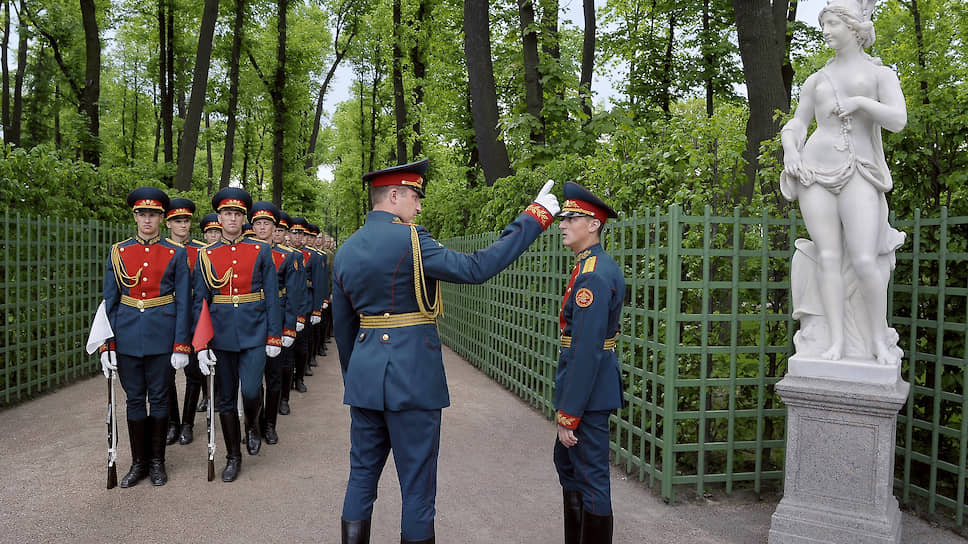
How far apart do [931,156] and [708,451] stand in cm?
278

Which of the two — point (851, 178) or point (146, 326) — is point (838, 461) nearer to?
point (851, 178)

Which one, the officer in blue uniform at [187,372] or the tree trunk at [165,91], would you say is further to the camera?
the tree trunk at [165,91]

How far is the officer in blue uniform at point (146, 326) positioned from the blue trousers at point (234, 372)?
0.39 meters

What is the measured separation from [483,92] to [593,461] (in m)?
9.83

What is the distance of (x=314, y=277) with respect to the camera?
10242 mm

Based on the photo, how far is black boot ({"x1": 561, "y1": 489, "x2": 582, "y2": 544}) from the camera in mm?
3795

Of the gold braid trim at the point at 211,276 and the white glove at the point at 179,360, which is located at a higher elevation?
the gold braid trim at the point at 211,276

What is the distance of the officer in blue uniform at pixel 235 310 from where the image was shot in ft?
18.5

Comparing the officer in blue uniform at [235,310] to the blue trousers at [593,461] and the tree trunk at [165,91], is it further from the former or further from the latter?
the tree trunk at [165,91]

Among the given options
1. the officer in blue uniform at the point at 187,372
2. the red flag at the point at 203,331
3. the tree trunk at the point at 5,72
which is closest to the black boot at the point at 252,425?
the officer in blue uniform at the point at 187,372

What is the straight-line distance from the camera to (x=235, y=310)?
18.7 feet

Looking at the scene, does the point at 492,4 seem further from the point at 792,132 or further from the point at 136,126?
the point at 136,126

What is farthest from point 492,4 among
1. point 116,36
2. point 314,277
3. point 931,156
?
point 116,36

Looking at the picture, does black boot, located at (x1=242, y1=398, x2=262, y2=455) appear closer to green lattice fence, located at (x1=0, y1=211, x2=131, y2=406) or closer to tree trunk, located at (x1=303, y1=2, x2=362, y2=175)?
green lattice fence, located at (x1=0, y1=211, x2=131, y2=406)
